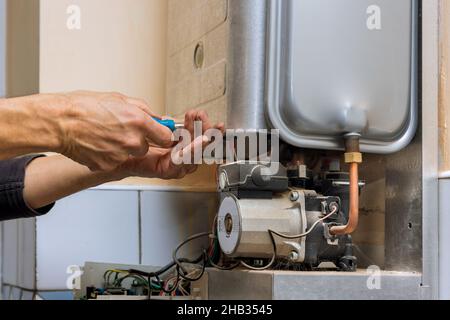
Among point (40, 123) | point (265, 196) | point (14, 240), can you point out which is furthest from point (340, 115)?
point (14, 240)

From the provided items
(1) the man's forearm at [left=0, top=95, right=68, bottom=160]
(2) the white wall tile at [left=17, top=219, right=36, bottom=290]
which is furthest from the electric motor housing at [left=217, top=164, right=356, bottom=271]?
(2) the white wall tile at [left=17, top=219, right=36, bottom=290]

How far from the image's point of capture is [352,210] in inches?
44.5

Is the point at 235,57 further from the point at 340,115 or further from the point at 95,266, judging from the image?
the point at 95,266

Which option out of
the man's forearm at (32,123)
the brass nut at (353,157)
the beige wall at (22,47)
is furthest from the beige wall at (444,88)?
the beige wall at (22,47)

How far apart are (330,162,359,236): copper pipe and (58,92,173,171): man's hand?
348 millimetres

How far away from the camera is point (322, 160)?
4.21 feet

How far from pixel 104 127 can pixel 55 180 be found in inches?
14.8

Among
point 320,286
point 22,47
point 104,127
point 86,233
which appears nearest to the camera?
point 104,127

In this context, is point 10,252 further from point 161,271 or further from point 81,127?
point 81,127

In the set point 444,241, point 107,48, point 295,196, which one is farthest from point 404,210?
point 107,48

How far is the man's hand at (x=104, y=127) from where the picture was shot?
0.96 metres

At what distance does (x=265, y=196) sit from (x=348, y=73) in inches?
9.9

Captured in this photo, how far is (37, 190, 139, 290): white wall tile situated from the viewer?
1635 millimetres

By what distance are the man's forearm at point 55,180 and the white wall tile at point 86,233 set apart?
33 cm
